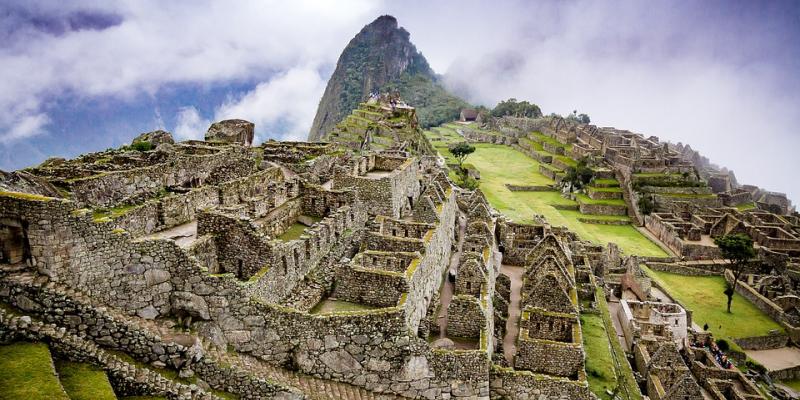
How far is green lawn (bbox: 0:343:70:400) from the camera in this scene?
9492 millimetres

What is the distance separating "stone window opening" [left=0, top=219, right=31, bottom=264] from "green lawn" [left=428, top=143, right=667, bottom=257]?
39.5 m

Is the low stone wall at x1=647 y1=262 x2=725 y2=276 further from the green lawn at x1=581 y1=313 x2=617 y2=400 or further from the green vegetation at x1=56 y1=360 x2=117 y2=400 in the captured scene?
the green vegetation at x1=56 y1=360 x2=117 y2=400

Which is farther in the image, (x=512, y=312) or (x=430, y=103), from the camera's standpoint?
(x=430, y=103)

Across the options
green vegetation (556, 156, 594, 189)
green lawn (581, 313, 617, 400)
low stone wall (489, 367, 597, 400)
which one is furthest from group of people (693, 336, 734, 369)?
green vegetation (556, 156, 594, 189)

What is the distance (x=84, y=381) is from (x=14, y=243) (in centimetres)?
345

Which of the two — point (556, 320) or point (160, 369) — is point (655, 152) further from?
point (160, 369)

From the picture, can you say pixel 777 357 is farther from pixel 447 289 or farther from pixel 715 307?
pixel 447 289

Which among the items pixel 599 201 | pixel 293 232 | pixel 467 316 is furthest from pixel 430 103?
pixel 467 316

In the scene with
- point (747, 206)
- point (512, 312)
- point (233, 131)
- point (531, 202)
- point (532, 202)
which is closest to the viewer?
point (512, 312)

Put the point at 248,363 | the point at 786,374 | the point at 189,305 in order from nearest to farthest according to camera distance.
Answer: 1. the point at 189,305
2. the point at 248,363
3. the point at 786,374

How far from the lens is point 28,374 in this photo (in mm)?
10086

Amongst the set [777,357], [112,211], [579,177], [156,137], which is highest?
[156,137]

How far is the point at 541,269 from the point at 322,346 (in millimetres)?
17020

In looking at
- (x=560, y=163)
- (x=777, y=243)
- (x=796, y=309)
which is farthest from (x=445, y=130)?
(x=796, y=309)
